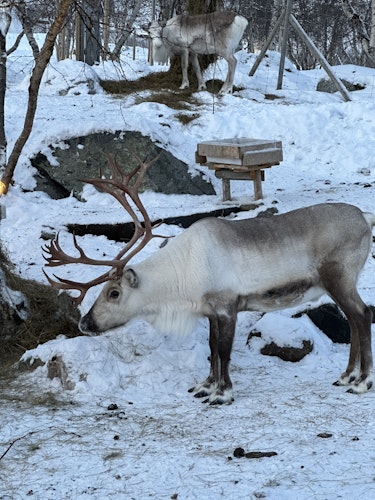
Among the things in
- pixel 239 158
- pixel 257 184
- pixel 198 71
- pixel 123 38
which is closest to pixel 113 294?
pixel 239 158

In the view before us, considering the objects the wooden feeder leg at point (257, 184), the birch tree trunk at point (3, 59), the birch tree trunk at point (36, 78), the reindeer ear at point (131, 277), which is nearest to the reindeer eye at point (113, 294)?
the reindeer ear at point (131, 277)

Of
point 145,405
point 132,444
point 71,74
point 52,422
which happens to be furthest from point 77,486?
point 71,74

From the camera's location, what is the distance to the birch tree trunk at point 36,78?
21.2ft

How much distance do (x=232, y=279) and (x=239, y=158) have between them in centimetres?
376

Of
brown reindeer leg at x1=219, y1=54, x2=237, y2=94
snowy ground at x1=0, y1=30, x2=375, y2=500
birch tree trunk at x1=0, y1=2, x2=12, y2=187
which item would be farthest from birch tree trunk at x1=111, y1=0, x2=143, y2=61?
brown reindeer leg at x1=219, y1=54, x2=237, y2=94

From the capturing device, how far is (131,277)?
494cm

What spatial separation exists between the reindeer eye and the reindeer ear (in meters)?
0.11

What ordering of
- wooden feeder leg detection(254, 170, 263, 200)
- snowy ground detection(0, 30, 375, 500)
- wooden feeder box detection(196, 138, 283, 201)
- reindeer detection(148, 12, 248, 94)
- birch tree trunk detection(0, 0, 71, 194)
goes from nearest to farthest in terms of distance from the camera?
snowy ground detection(0, 30, 375, 500)
birch tree trunk detection(0, 0, 71, 194)
wooden feeder box detection(196, 138, 283, 201)
wooden feeder leg detection(254, 170, 263, 200)
reindeer detection(148, 12, 248, 94)

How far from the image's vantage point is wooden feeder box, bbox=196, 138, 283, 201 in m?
8.50

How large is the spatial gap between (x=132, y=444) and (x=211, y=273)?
1.29m

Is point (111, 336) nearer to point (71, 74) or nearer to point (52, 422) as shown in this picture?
point (52, 422)

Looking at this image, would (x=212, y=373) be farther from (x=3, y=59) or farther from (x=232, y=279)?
(x=3, y=59)

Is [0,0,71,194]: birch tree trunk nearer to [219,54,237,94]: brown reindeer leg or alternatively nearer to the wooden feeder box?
the wooden feeder box

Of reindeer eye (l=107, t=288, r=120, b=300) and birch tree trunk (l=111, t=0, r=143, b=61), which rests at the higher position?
birch tree trunk (l=111, t=0, r=143, b=61)
